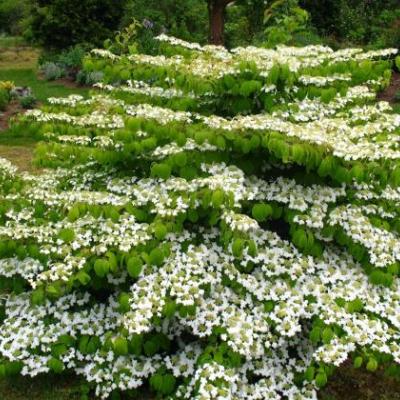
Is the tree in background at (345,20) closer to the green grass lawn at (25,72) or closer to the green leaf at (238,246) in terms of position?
the green grass lawn at (25,72)

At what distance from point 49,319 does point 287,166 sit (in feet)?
A: 6.81

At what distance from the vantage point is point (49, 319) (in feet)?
14.2

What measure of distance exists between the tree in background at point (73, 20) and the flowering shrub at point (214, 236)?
14.7 metres

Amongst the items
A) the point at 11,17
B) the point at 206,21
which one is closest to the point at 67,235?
the point at 206,21

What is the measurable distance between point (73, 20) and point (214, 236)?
15783 millimetres

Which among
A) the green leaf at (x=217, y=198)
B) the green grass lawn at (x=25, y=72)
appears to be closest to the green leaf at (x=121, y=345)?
the green leaf at (x=217, y=198)

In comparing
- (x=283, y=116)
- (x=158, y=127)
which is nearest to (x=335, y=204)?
(x=283, y=116)

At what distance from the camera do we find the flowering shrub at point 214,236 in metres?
3.70

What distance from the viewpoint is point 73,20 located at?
18.3 metres

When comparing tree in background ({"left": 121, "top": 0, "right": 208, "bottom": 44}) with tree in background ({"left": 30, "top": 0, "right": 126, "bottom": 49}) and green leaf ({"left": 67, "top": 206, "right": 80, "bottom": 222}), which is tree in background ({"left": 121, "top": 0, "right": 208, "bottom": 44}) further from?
green leaf ({"left": 67, "top": 206, "right": 80, "bottom": 222})

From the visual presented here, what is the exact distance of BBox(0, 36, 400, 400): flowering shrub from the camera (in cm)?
370

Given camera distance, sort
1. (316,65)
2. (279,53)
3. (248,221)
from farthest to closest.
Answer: (279,53) → (316,65) → (248,221)

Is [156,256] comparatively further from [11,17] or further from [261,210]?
[11,17]

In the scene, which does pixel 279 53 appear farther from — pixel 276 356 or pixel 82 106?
pixel 276 356
